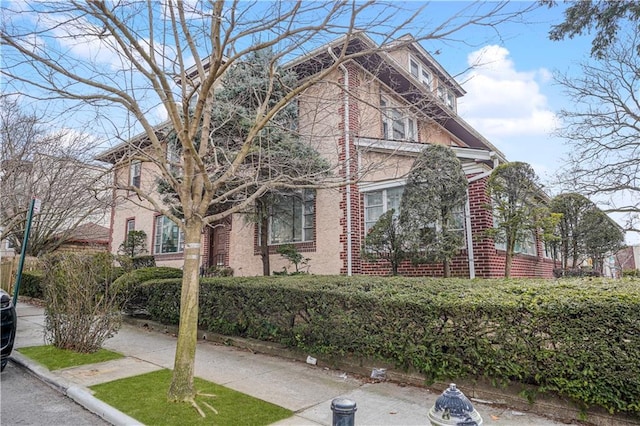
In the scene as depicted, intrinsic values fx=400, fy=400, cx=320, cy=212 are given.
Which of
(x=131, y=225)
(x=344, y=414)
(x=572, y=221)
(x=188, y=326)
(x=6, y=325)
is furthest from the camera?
(x=131, y=225)

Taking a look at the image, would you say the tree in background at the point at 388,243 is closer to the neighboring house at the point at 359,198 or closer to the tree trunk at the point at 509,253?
the neighboring house at the point at 359,198

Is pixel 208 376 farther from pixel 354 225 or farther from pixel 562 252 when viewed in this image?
pixel 562 252

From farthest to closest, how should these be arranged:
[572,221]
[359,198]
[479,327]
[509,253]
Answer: [572,221] < [359,198] < [509,253] < [479,327]

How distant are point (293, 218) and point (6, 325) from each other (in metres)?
8.22

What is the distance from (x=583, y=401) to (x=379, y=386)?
2225 mm

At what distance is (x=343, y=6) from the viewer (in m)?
4.38

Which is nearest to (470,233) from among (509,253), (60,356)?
(509,253)

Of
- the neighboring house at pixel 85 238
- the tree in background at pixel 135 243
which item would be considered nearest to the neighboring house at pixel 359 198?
the tree in background at pixel 135 243

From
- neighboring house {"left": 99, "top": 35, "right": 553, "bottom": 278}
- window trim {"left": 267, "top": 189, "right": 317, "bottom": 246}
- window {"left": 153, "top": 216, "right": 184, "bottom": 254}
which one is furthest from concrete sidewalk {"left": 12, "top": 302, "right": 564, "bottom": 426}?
window {"left": 153, "top": 216, "right": 184, "bottom": 254}

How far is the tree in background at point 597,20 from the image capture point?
920 cm

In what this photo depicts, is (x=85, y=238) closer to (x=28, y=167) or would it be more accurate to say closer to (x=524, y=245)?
(x=28, y=167)

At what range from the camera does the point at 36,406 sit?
4.50m

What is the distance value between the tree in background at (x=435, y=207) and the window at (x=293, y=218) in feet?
12.9

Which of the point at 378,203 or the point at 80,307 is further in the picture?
the point at 378,203
